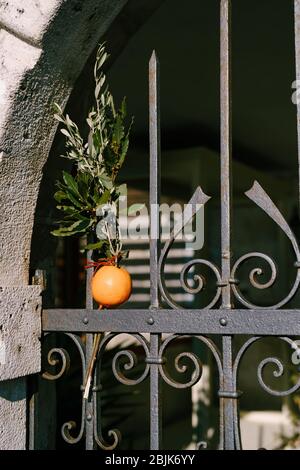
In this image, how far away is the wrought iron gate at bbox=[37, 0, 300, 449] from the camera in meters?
1.35

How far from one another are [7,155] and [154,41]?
1.68 m

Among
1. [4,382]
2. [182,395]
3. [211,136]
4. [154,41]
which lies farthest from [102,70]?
[182,395]

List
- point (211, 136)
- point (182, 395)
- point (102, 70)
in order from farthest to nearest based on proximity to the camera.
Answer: point (182, 395) < point (211, 136) < point (102, 70)

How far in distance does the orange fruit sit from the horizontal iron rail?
0.12 feet

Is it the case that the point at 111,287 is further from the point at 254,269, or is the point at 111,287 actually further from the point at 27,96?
the point at 27,96

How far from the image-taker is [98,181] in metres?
1.58

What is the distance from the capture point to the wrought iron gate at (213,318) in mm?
1352

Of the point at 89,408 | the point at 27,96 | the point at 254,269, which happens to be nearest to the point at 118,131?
the point at 27,96

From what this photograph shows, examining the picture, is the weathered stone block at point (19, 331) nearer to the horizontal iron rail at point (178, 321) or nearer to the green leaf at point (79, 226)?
the horizontal iron rail at point (178, 321)

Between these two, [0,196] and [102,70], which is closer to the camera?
[0,196]

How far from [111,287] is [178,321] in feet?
0.61

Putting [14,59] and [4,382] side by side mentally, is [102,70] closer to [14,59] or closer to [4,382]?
[14,59]

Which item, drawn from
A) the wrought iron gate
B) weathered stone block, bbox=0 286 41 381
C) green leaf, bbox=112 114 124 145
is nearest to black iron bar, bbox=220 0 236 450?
the wrought iron gate

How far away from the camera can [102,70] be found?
5.61 feet
